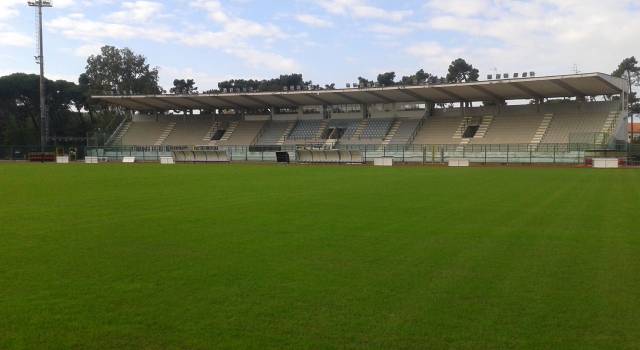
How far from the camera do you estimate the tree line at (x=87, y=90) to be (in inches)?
2982

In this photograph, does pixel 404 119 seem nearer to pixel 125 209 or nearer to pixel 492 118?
pixel 492 118

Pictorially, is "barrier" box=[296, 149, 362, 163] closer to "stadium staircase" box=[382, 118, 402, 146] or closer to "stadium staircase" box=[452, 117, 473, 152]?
"stadium staircase" box=[452, 117, 473, 152]

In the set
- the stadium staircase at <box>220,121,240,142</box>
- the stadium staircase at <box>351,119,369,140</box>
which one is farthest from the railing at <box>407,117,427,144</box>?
the stadium staircase at <box>220,121,240,142</box>

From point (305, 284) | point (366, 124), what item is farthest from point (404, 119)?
point (305, 284)

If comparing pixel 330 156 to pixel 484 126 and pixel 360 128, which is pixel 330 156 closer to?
pixel 360 128

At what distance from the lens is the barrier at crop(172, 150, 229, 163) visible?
51.1m

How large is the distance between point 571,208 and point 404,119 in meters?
49.8

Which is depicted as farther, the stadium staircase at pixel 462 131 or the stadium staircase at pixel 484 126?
the stadium staircase at pixel 484 126

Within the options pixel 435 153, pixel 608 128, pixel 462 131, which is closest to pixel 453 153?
pixel 435 153

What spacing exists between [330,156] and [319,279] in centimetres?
4066

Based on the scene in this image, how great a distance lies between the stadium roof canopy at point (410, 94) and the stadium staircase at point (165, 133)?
236 cm

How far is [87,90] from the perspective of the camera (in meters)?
84.8

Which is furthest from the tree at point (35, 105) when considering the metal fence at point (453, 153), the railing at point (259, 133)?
the railing at point (259, 133)

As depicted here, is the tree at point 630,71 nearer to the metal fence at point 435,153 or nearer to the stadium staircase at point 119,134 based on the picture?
the metal fence at point 435,153
